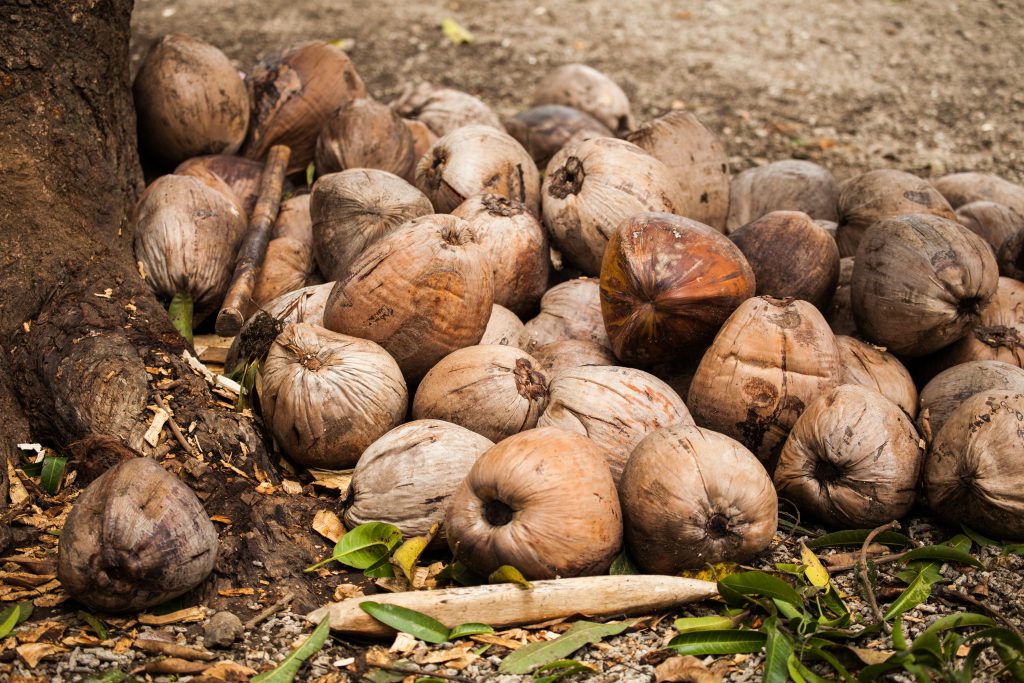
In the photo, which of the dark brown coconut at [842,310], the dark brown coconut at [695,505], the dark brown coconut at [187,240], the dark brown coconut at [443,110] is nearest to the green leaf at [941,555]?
the dark brown coconut at [695,505]

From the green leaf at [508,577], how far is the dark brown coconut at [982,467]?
168 centimetres

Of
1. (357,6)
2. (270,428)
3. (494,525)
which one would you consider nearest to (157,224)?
(270,428)

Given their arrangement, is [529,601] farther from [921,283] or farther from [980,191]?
[980,191]

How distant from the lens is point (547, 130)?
20.4 ft

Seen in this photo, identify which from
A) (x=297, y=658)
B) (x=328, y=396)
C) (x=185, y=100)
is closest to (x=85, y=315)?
(x=328, y=396)

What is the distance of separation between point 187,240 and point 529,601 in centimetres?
267

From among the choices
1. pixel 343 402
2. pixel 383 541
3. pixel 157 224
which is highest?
pixel 157 224

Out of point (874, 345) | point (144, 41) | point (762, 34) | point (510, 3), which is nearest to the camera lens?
point (874, 345)

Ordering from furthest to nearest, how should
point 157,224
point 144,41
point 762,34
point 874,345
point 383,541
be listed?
1. point 762,34
2. point 144,41
3. point 157,224
4. point 874,345
5. point 383,541

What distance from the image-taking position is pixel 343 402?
3.78 m

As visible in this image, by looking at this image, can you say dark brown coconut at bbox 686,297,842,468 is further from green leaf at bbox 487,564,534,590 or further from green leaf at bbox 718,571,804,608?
green leaf at bbox 487,564,534,590

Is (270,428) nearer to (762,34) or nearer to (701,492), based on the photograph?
(701,492)

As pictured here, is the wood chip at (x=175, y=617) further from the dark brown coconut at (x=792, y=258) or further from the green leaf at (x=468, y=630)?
the dark brown coconut at (x=792, y=258)

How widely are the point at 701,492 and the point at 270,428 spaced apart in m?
1.80
